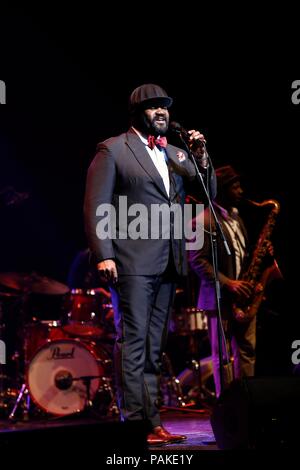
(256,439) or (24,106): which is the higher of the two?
(24,106)

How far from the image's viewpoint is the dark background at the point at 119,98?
7121 mm

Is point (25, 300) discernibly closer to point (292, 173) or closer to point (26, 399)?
point (26, 399)

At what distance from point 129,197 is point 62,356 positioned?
3.41 meters

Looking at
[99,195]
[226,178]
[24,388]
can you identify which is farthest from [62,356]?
[99,195]

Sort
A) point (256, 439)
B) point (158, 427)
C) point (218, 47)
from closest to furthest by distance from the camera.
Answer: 1. point (256, 439)
2. point (158, 427)
3. point (218, 47)

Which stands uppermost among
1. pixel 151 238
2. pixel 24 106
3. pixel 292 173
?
pixel 24 106

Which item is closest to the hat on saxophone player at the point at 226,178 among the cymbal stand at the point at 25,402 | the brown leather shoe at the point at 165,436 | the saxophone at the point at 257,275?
the saxophone at the point at 257,275

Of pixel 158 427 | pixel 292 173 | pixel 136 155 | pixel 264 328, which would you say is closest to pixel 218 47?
pixel 292 173

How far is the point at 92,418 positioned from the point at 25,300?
55.7 inches

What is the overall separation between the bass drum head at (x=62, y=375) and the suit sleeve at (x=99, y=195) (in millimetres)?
3292

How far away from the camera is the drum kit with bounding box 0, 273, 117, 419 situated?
6.89 meters

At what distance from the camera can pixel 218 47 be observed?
718cm

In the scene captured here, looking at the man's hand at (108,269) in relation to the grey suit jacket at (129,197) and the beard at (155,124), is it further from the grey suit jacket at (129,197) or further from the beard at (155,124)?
the beard at (155,124)

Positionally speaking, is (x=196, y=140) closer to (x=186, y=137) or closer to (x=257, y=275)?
(x=186, y=137)
